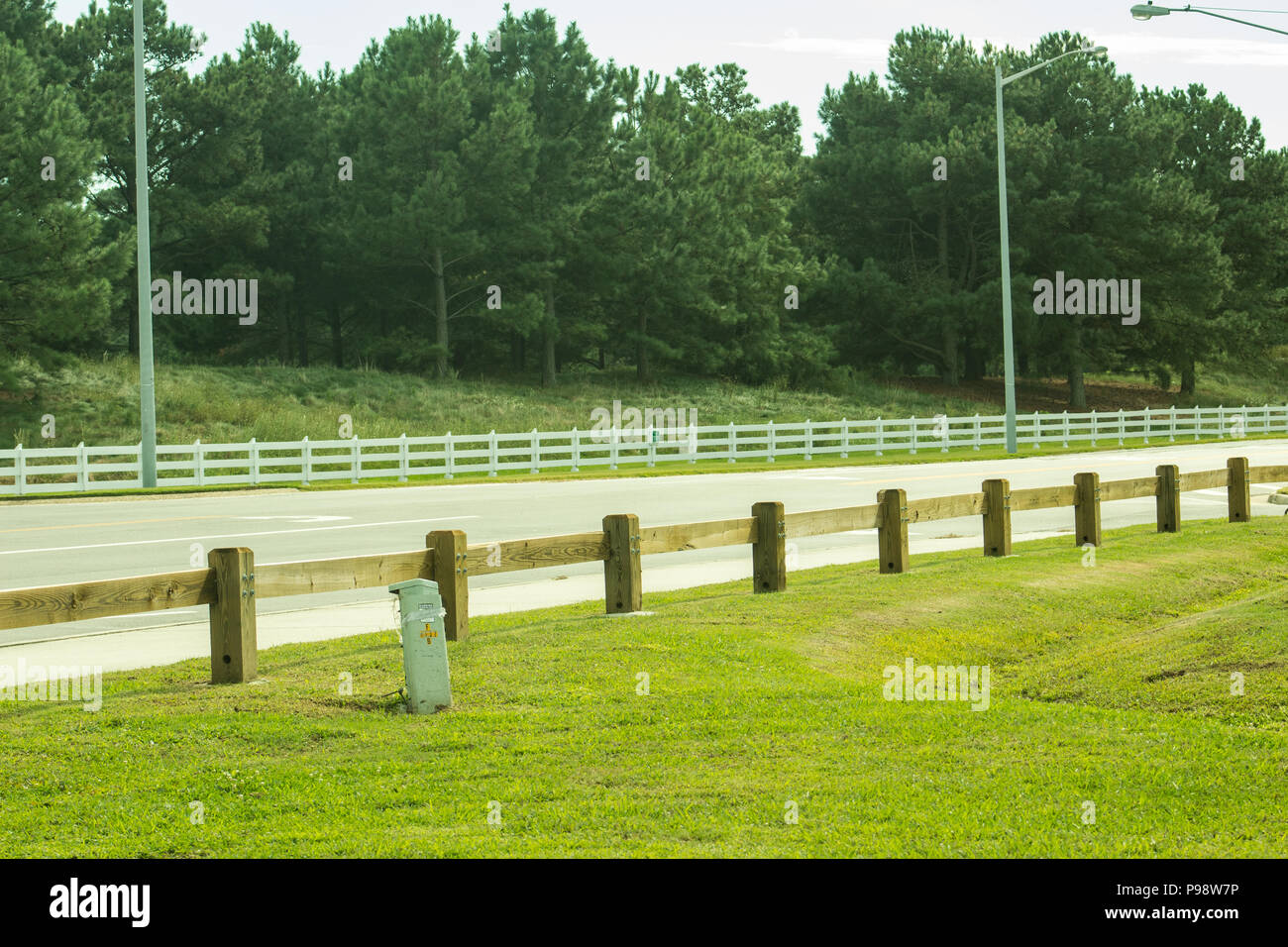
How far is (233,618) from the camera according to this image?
8508mm

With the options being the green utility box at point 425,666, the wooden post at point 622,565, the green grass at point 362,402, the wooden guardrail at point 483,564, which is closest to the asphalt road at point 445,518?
the wooden guardrail at point 483,564

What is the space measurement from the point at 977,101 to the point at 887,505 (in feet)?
A: 213

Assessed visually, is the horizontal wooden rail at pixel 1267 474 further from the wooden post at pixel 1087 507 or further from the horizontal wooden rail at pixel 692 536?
the horizontal wooden rail at pixel 692 536

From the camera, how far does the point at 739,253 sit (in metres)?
61.7

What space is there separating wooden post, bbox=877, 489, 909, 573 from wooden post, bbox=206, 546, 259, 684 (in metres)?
6.43

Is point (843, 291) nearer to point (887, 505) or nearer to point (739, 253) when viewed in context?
point (739, 253)

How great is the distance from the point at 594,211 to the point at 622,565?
49.1 metres

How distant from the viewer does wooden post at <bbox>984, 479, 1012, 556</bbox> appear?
14.2m

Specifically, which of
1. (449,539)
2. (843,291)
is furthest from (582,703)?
(843,291)

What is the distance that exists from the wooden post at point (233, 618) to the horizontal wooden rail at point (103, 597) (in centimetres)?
8

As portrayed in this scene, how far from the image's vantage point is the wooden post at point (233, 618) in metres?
8.38

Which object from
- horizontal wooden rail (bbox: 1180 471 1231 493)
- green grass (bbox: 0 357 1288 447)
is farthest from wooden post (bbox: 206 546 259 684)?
green grass (bbox: 0 357 1288 447)

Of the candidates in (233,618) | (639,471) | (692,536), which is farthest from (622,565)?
(639,471)

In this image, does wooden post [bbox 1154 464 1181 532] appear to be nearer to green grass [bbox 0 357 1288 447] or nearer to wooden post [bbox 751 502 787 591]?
wooden post [bbox 751 502 787 591]
